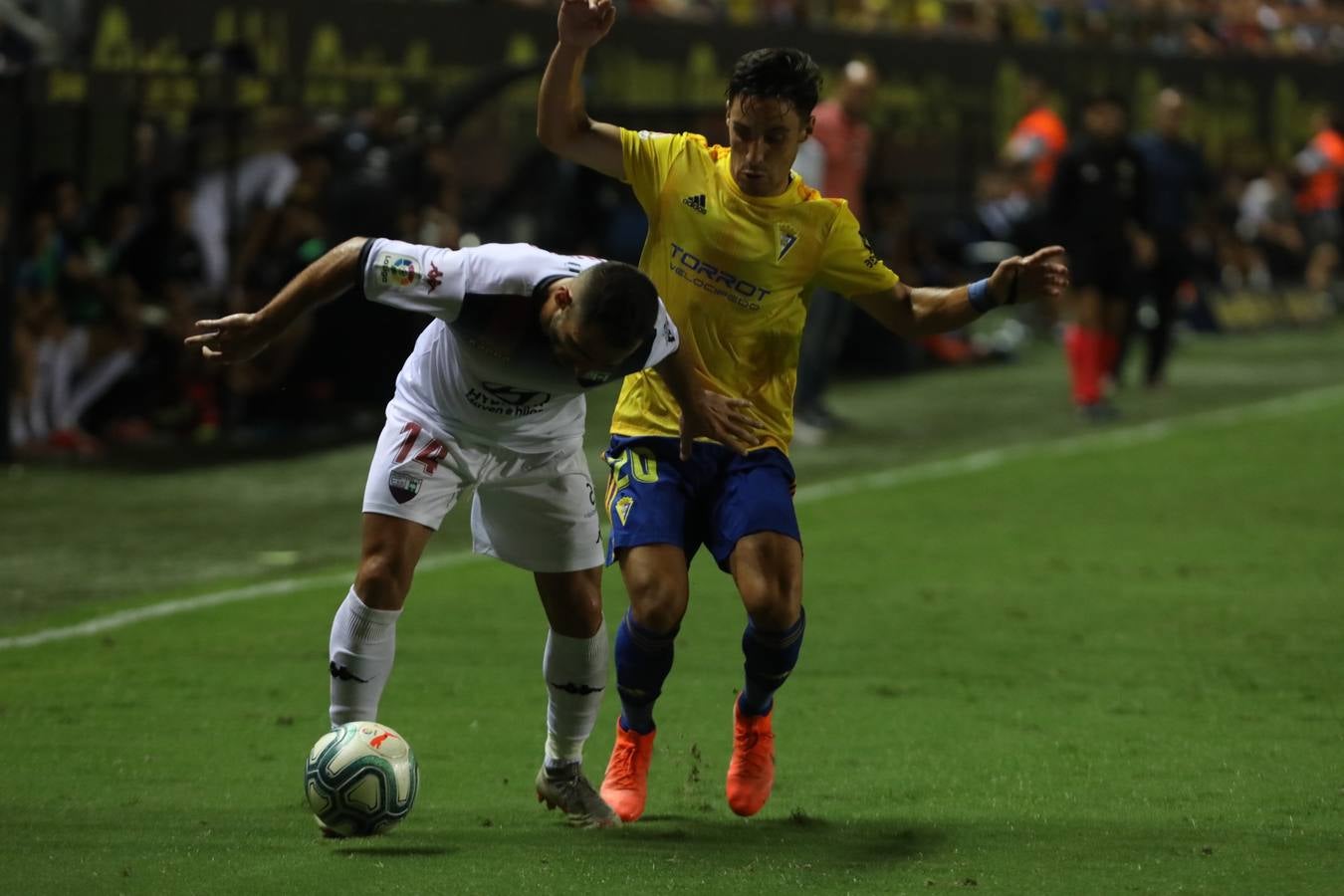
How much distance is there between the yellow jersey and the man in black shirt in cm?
1052

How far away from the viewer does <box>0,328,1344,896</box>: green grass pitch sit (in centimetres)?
553

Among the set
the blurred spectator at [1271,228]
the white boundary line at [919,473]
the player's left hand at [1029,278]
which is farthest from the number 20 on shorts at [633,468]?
the blurred spectator at [1271,228]

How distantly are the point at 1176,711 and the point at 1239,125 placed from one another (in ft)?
80.4

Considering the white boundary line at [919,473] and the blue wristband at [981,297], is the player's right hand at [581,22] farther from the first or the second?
the white boundary line at [919,473]

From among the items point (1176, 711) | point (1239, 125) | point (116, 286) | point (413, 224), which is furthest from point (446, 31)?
point (1239, 125)

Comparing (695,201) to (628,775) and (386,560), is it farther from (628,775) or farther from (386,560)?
(628,775)

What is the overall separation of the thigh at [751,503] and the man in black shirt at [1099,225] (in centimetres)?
1063

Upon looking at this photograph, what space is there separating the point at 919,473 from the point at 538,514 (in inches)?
325

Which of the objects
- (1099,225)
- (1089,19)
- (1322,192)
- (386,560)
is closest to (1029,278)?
(386,560)

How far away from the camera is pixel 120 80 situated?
14336mm

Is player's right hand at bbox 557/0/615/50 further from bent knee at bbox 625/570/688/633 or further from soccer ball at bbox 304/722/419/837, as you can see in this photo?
soccer ball at bbox 304/722/419/837

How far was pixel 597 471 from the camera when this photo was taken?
1355 centimetres

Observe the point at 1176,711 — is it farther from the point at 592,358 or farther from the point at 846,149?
the point at 846,149

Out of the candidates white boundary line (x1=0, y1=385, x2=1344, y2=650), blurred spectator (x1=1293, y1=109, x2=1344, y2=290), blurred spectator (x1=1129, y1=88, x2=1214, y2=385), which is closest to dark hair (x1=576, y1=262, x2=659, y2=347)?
white boundary line (x1=0, y1=385, x2=1344, y2=650)
